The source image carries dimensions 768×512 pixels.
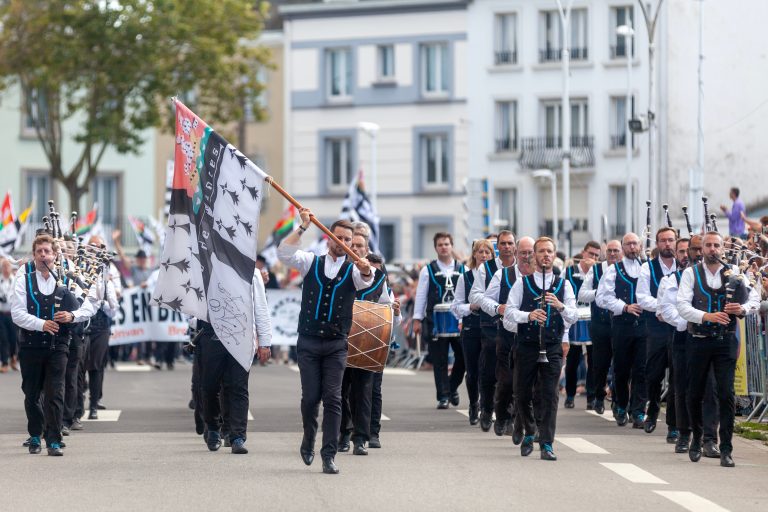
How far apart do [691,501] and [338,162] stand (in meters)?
48.0

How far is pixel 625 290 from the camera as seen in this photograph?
18.2 m

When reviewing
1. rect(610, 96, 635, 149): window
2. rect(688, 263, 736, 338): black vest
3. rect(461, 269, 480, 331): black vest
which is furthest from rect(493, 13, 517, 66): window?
rect(688, 263, 736, 338): black vest

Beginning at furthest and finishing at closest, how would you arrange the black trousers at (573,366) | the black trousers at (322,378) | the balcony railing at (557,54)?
the balcony railing at (557,54), the black trousers at (573,366), the black trousers at (322,378)

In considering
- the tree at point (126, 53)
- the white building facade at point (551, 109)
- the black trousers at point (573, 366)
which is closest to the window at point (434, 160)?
the white building facade at point (551, 109)

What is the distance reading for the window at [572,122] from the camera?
5553 cm

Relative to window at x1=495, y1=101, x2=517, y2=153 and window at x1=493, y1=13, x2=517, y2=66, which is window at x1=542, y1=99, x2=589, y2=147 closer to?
window at x1=495, y1=101, x2=517, y2=153

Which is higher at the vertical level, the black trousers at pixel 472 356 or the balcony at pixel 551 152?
the balcony at pixel 551 152

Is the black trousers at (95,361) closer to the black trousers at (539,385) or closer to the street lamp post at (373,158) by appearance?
the black trousers at (539,385)

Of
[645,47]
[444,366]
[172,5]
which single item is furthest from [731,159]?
[444,366]

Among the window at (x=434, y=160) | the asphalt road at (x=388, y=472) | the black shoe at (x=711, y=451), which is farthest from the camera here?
the window at (x=434, y=160)

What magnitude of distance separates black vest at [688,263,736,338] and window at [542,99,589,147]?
135ft

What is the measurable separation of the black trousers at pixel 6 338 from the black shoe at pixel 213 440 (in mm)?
15701

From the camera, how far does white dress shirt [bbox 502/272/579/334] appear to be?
1473 centimetres

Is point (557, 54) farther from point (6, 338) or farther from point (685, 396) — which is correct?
point (685, 396)
